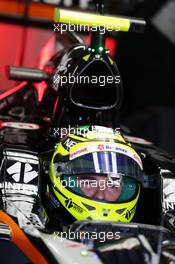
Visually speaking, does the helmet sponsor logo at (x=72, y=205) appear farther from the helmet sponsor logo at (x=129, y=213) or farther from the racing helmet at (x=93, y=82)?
the racing helmet at (x=93, y=82)

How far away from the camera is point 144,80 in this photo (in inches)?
250

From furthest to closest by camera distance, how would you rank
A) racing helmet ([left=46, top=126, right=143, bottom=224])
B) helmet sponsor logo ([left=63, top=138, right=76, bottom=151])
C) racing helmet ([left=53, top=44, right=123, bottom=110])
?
racing helmet ([left=53, top=44, right=123, bottom=110])
helmet sponsor logo ([left=63, top=138, right=76, bottom=151])
racing helmet ([left=46, top=126, right=143, bottom=224])

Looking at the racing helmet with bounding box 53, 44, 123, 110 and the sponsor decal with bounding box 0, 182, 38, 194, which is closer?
the sponsor decal with bounding box 0, 182, 38, 194

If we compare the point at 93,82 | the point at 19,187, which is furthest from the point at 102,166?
the point at 93,82

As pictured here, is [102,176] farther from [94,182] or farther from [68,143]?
[68,143]

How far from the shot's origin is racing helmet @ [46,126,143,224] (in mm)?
2775

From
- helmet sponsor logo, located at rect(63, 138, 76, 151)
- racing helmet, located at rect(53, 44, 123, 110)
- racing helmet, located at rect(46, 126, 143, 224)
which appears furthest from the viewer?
racing helmet, located at rect(53, 44, 123, 110)

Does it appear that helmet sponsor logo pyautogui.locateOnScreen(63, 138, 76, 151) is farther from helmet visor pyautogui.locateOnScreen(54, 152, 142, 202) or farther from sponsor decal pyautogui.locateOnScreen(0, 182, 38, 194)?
sponsor decal pyautogui.locateOnScreen(0, 182, 38, 194)

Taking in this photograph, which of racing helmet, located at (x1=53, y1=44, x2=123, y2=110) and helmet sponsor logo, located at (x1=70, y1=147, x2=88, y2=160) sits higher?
racing helmet, located at (x1=53, y1=44, x2=123, y2=110)

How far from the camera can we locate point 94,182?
9.12ft

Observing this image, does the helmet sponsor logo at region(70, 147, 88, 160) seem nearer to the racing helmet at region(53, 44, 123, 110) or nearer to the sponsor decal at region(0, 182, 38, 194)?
the sponsor decal at region(0, 182, 38, 194)

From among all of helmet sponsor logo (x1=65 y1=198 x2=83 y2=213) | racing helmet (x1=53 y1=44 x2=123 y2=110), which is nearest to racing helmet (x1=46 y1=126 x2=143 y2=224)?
helmet sponsor logo (x1=65 y1=198 x2=83 y2=213)

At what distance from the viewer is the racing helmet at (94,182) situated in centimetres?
278

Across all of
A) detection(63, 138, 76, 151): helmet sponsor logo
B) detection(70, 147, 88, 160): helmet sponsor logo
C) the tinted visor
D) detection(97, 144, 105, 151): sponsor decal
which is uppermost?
detection(63, 138, 76, 151): helmet sponsor logo
